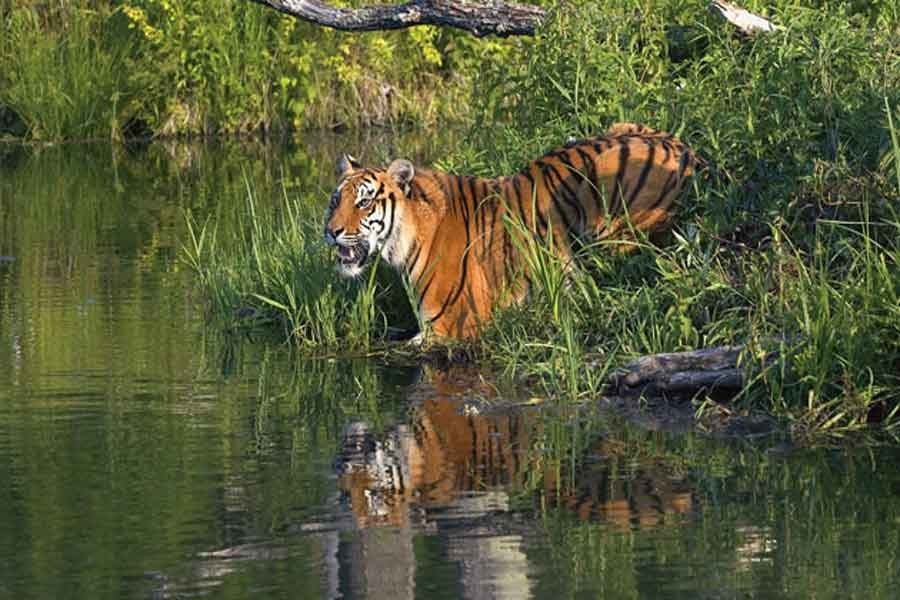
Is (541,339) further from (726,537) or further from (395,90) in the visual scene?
(395,90)

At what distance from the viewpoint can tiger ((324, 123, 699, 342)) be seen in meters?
10.7

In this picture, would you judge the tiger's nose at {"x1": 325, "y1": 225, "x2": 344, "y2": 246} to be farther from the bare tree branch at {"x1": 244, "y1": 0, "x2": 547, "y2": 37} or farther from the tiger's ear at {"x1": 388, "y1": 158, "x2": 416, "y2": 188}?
the bare tree branch at {"x1": 244, "y1": 0, "x2": 547, "y2": 37}

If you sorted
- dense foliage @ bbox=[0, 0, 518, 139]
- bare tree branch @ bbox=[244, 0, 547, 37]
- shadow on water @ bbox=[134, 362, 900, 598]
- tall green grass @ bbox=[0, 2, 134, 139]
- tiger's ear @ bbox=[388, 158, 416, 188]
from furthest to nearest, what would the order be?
dense foliage @ bbox=[0, 0, 518, 139], tall green grass @ bbox=[0, 2, 134, 139], bare tree branch @ bbox=[244, 0, 547, 37], tiger's ear @ bbox=[388, 158, 416, 188], shadow on water @ bbox=[134, 362, 900, 598]

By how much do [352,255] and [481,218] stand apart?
704mm

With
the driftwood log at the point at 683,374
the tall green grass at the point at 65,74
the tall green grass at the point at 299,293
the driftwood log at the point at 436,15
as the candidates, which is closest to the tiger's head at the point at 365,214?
the tall green grass at the point at 299,293

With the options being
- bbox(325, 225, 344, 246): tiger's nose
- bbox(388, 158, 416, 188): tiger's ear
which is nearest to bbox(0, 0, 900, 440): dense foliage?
bbox(325, 225, 344, 246): tiger's nose

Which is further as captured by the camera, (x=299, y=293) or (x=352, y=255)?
(x=299, y=293)

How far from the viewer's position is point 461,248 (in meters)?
10.9

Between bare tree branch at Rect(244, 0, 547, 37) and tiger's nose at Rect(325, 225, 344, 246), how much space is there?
3316mm

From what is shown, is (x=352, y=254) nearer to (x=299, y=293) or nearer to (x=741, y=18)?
(x=299, y=293)

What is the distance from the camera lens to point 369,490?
7.95 m

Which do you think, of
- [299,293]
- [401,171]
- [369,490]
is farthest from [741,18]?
[369,490]

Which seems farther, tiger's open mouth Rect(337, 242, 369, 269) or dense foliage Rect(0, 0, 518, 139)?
dense foliage Rect(0, 0, 518, 139)

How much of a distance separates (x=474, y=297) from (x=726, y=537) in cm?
391
